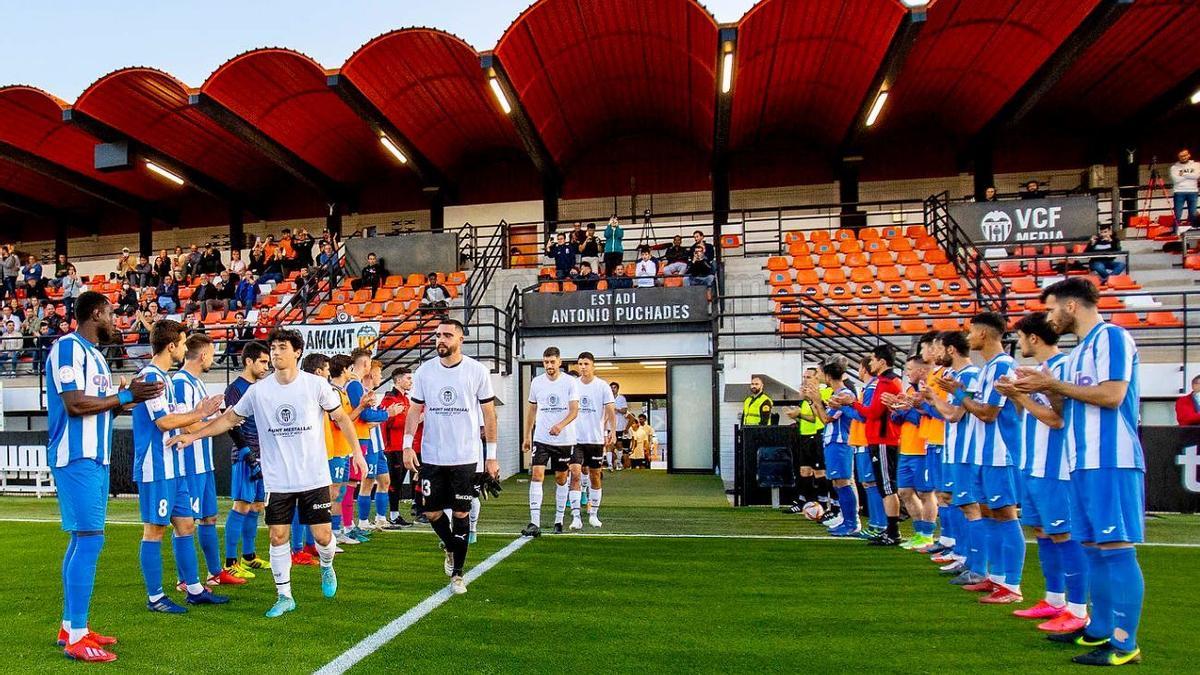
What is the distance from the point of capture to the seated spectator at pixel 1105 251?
1611 centimetres

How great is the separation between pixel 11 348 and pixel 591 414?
1788 centimetres

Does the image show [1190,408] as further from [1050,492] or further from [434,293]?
[434,293]

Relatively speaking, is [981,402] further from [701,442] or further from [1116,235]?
[1116,235]

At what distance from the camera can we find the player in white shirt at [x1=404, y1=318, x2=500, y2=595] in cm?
597

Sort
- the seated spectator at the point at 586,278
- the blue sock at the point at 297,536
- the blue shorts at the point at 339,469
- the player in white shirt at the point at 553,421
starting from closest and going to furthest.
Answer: the blue sock at the point at 297,536
the blue shorts at the point at 339,469
the player in white shirt at the point at 553,421
the seated spectator at the point at 586,278

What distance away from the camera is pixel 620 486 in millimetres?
14734

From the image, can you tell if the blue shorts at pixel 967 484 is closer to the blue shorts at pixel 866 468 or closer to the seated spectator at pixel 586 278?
the blue shorts at pixel 866 468

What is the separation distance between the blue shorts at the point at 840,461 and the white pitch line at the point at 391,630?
4.08m

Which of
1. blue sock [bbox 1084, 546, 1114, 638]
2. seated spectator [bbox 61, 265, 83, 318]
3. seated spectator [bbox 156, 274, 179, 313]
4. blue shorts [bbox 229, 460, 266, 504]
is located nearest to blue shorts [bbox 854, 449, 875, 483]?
blue sock [bbox 1084, 546, 1114, 638]

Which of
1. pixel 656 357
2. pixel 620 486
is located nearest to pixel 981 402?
pixel 620 486

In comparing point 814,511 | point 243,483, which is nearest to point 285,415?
point 243,483

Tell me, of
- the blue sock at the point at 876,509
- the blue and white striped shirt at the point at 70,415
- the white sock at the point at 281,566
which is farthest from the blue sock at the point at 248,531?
the blue sock at the point at 876,509

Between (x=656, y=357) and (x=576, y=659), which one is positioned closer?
(x=576, y=659)

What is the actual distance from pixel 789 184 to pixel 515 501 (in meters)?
15.4
